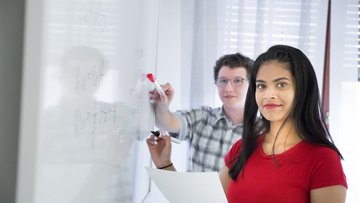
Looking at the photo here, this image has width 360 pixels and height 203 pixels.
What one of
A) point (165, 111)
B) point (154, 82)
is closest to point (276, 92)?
point (154, 82)

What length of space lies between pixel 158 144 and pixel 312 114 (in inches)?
22.2

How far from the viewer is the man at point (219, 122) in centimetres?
188

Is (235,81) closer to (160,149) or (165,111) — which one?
(165,111)

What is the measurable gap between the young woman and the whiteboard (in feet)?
1.21

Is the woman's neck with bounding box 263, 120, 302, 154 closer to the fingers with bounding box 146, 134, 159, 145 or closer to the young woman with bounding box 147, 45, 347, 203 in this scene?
the young woman with bounding box 147, 45, 347, 203

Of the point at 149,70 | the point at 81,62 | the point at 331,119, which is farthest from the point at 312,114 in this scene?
the point at 331,119

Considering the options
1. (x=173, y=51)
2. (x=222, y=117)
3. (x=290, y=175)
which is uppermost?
(x=173, y=51)

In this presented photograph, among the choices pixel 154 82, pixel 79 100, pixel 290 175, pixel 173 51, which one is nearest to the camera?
pixel 79 100

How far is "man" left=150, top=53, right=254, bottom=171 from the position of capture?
74.1 inches

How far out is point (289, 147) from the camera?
4.12ft

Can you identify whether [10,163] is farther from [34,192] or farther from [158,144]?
[158,144]

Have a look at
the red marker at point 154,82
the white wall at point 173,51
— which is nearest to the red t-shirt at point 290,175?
the red marker at point 154,82

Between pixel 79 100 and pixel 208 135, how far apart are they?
47.9 inches

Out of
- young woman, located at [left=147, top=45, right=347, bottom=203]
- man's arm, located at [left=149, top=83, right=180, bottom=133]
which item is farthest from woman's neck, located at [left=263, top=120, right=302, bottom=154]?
man's arm, located at [left=149, top=83, right=180, bottom=133]
